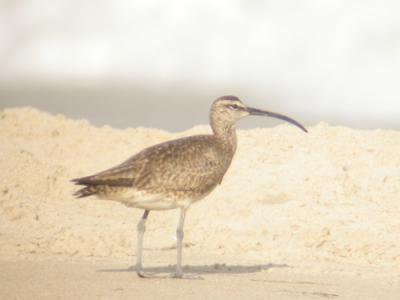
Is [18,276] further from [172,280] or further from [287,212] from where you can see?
[287,212]

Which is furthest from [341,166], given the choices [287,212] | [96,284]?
[96,284]

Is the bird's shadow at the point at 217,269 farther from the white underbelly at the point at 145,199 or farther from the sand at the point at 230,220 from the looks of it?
the white underbelly at the point at 145,199

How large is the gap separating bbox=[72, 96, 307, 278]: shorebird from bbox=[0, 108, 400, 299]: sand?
0.87m

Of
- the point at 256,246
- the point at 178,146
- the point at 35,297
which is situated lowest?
the point at 35,297

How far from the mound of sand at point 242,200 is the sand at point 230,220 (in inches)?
1.1

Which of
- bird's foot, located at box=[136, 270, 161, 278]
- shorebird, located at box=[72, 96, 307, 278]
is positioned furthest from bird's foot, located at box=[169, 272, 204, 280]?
bird's foot, located at box=[136, 270, 161, 278]

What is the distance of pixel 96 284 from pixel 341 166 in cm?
876

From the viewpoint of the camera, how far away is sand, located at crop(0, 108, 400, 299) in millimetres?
11078

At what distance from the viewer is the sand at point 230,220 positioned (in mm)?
11078

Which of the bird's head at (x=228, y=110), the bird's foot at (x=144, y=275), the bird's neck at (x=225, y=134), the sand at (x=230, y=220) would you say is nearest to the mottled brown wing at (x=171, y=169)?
the bird's neck at (x=225, y=134)

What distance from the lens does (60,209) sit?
1662cm

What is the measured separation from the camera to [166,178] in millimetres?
11172

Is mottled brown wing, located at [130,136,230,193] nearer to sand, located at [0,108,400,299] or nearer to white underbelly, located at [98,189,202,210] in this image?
white underbelly, located at [98,189,202,210]

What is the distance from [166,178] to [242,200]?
597 centimetres
